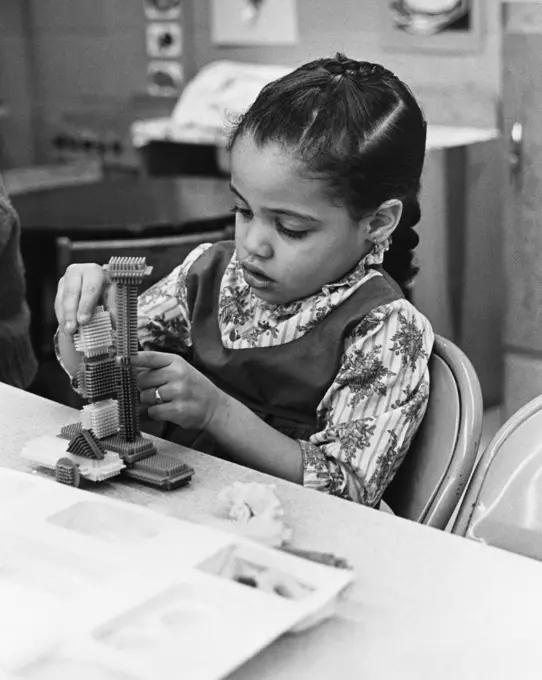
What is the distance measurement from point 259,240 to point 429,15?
2408 mm

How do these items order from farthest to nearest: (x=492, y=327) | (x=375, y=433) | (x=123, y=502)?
(x=492, y=327) → (x=375, y=433) → (x=123, y=502)

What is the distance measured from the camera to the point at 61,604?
79 centimetres

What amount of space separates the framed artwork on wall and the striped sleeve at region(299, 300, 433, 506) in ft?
7.49

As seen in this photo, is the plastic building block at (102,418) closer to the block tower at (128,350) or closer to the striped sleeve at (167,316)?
the block tower at (128,350)

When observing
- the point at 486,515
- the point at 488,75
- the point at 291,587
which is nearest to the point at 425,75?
the point at 488,75

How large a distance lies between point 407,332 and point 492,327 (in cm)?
213

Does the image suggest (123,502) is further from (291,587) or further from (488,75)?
(488,75)

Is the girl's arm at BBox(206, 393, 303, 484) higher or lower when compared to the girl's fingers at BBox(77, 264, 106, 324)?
lower

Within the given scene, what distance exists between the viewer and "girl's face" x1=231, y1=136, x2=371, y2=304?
1.28m

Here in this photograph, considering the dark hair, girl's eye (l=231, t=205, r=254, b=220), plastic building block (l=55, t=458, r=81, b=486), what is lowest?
plastic building block (l=55, t=458, r=81, b=486)

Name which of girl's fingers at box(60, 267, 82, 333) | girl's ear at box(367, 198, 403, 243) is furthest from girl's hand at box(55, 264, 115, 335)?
girl's ear at box(367, 198, 403, 243)

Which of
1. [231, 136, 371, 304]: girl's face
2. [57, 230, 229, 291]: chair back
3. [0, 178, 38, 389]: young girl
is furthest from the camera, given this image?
[57, 230, 229, 291]: chair back

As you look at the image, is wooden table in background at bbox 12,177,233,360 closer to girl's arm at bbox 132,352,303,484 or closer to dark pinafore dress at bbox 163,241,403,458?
dark pinafore dress at bbox 163,241,403,458

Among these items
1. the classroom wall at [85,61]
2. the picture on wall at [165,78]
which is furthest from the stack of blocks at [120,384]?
the classroom wall at [85,61]
